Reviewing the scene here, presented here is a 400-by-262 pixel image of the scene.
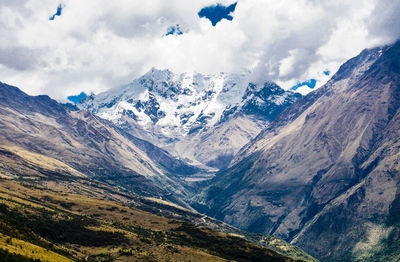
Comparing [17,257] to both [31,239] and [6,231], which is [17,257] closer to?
[6,231]

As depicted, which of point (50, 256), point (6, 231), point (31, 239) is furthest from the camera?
point (31, 239)

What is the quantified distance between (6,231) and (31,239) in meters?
18.0

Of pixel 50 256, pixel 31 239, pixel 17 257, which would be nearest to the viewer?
pixel 17 257

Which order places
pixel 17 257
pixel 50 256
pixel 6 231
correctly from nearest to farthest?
pixel 17 257
pixel 50 256
pixel 6 231

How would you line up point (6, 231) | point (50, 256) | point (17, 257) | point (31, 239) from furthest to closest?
point (31, 239), point (6, 231), point (50, 256), point (17, 257)

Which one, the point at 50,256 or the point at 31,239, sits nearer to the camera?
the point at 50,256

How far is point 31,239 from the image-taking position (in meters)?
172

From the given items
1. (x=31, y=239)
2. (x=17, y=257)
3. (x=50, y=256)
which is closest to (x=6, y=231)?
(x=31, y=239)

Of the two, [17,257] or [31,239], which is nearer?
A: [17,257]

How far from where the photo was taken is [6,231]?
15562 cm

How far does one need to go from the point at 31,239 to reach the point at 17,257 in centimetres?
7329

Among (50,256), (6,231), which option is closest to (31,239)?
(6,231)

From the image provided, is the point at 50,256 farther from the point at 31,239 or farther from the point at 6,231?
the point at 31,239

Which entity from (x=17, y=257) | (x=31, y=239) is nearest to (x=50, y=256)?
(x=17, y=257)
